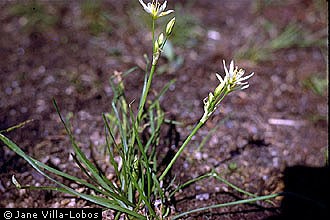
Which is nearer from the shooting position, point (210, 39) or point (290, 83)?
point (290, 83)

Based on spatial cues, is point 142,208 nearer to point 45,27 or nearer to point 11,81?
point 11,81

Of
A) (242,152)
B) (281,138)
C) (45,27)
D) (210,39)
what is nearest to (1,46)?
(45,27)

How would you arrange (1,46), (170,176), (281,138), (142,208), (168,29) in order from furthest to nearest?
1. (1,46)
2. (281,138)
3. (170,176)
4. (142,208)
5. (168,29)

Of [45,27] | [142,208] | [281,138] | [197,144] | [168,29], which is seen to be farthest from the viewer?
[45,27]

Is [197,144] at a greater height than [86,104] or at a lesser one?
lesser

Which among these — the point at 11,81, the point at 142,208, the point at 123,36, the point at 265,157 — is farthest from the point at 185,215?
the point at 123,36

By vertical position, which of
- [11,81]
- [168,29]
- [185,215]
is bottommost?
[185,215]
